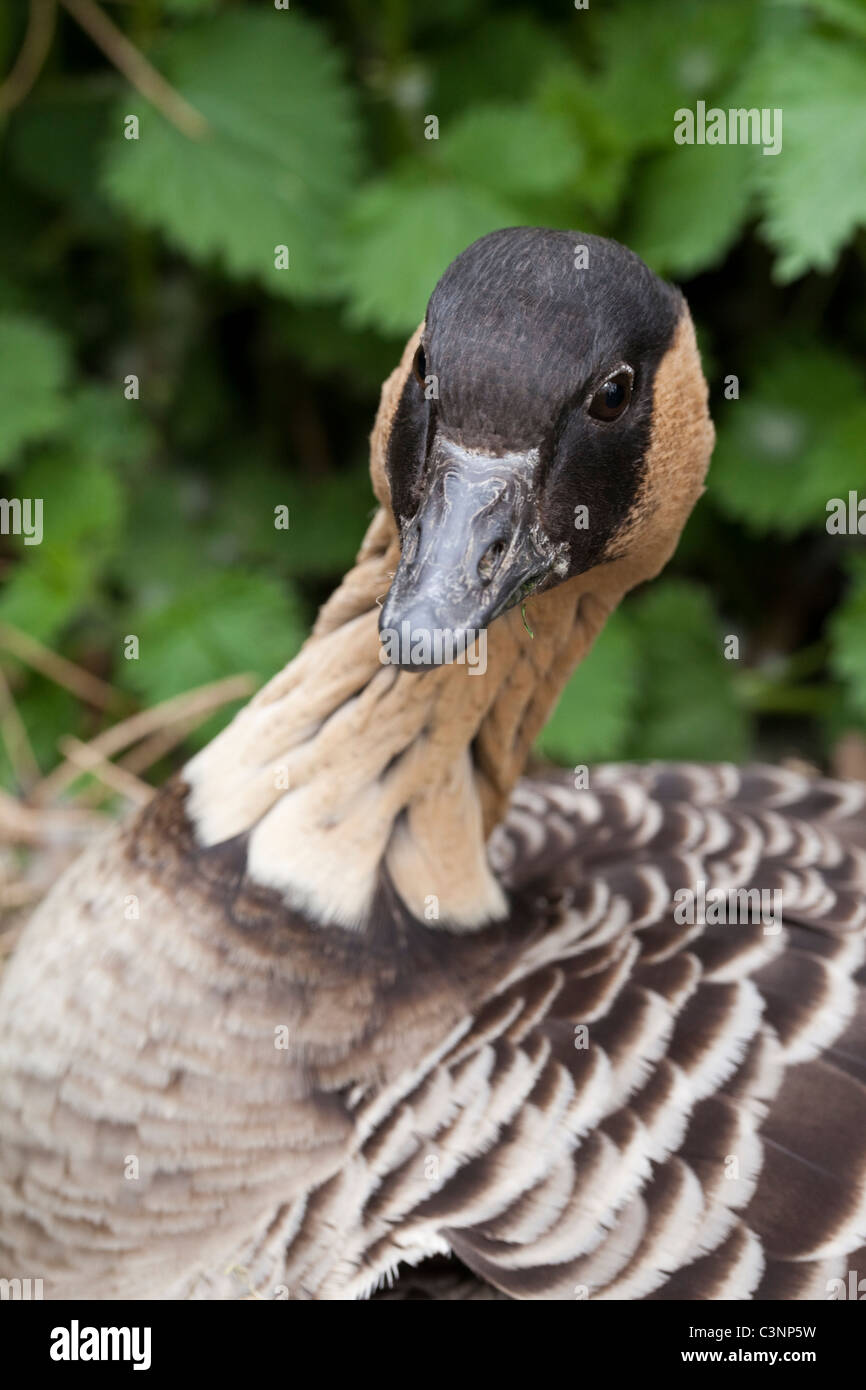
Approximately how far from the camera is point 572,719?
3.29 meters

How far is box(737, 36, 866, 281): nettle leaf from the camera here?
2.70 m

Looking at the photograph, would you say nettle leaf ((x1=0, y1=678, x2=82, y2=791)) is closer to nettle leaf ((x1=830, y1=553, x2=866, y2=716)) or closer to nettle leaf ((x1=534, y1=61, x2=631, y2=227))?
nettle leaf ((x1=534, y1=61, x2=631, y2=227))

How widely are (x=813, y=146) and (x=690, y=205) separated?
0.44m

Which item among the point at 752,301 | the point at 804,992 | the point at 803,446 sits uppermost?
the point at 752,301

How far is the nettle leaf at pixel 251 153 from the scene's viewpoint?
314cm

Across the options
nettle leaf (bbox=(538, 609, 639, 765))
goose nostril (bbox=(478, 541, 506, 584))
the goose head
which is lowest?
goose nostril (bbox=(478, 541, 506, 584))

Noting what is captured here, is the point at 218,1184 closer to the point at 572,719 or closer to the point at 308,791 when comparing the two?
the point at 308,791

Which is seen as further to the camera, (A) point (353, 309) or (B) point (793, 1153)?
(A) point (353, 309)

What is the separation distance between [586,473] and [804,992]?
2.66 ft

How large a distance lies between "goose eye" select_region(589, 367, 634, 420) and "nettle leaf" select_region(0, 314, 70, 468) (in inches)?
77.2

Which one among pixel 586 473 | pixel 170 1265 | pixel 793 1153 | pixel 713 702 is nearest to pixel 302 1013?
pixel 170 1265

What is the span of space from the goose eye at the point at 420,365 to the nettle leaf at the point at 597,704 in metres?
1.63

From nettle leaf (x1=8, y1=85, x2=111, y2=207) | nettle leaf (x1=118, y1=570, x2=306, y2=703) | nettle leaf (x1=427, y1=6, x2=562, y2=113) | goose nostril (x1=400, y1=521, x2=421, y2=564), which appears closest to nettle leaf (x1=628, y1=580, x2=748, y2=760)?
nettle leaf (x1=118, y1=570, x2=306, y2=703)

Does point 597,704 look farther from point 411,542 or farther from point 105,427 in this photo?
point 411,542
